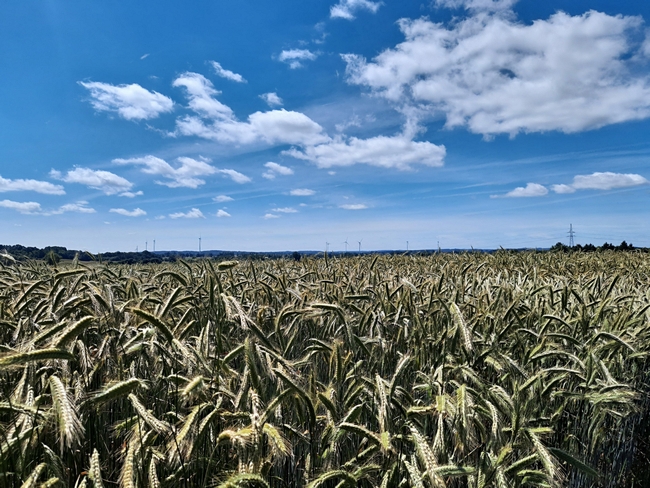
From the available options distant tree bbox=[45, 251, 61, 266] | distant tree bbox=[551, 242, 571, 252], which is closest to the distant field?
distant tree bbox=[45, 251, 61, 266]

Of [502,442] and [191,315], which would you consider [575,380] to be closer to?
[502,442]

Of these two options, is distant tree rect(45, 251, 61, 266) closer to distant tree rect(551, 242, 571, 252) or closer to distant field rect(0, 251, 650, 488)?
distant field rect(0, 251, 650, 488)

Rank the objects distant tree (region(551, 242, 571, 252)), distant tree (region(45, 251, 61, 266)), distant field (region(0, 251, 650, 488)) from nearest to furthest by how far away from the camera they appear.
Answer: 1. distant field (region(0, 251, 650, 488))
2. distant tree (region(45, 251, 61, 266))
3. distant tree (region(551, 242, 571, 252))

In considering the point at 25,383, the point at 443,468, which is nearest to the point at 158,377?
the point at 25,383

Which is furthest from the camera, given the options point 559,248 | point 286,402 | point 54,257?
point 559,248

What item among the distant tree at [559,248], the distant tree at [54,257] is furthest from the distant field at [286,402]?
the distant tree at [559,248]

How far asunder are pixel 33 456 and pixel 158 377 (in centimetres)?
59

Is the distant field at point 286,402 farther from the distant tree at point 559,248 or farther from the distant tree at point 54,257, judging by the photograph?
the distant tree at point 559,248

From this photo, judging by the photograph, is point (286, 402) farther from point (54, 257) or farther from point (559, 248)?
point (559, 248)

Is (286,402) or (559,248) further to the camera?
(559,248)

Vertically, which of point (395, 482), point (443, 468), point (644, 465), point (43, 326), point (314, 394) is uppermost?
point (43, 326)

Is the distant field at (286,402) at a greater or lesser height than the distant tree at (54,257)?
lesser

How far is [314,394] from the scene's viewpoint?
226cm

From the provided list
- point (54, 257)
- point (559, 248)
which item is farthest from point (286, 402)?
point (559, 248)
